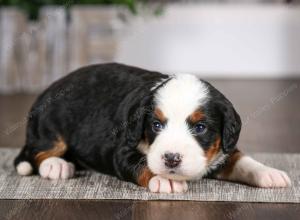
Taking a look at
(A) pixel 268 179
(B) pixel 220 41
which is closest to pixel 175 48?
(B) pixel 220 41

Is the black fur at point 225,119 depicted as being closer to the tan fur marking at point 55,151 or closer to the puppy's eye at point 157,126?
the puppy's eye at point 157,126

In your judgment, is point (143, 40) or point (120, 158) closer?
point (120, 158)

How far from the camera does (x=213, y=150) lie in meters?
2.66

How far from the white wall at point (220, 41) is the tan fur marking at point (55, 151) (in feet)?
12.1

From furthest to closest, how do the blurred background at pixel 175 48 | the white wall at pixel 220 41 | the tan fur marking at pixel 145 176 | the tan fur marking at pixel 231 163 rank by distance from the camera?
the white wall at pixel 220 41 < the blurred background at pixel 175 48 < the tan fur marking at pixel 231 163 < the tan fur marking at pixel 145 176

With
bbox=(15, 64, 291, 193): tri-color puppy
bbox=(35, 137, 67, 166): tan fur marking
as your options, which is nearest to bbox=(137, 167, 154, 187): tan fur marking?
bbox=(15, 64, 291, 193): tri-color puppy

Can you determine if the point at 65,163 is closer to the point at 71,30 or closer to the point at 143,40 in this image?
the point at 71,30

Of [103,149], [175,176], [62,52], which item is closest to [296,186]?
[175,176]

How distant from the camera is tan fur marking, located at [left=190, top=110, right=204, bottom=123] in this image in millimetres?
2600

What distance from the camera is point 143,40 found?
22.1 feet

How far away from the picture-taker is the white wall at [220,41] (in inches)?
264

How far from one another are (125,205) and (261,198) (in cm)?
47

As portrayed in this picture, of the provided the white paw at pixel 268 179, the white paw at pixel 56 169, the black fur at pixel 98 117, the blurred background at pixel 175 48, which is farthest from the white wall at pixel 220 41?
the white paw at pixel 268 179

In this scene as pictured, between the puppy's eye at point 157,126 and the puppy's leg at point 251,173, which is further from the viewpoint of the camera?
the puppy's leg at point 251,173
